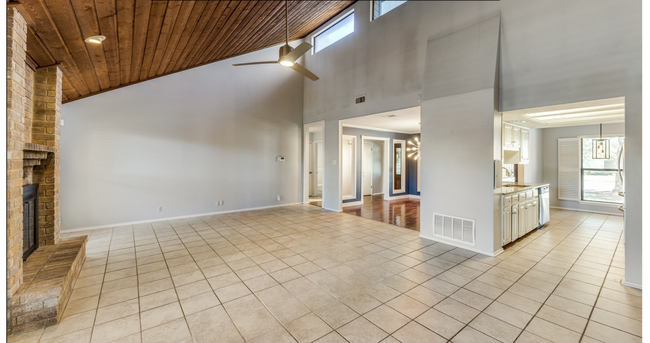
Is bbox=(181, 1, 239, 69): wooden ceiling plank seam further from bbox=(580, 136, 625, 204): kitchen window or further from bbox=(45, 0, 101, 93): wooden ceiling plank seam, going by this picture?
bbox=(580, 136, 625, 204): kitchen window

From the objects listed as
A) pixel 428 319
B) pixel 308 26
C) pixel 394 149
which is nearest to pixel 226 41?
pixel 308 26

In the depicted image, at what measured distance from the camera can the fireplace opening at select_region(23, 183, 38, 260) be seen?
8.89 ft

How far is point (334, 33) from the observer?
22.0ft

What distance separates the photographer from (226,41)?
4180 mm

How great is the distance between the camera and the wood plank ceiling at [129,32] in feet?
6.94

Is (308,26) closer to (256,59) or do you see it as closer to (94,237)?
(256,59)

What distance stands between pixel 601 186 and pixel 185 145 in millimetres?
9728

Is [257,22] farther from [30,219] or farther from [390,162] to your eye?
[390,162]

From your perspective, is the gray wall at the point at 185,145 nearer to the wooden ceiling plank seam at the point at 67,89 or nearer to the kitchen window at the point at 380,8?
the wooden ceiling plank seam at the point at 67,89

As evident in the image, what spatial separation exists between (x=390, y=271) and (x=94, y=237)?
4.76 metres

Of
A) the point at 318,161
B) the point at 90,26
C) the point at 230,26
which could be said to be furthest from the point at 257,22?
the point at 318,161

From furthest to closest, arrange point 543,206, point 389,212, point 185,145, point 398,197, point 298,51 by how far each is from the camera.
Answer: point 398,197, point 389,212, point 185,145, point 543,206, point 298,51

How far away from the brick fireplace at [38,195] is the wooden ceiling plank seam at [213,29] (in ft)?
5.29

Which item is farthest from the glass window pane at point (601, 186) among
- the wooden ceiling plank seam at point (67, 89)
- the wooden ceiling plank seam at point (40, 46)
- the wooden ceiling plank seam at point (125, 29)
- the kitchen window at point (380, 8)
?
the wooden ceiling plank seam at point (67, 89)
